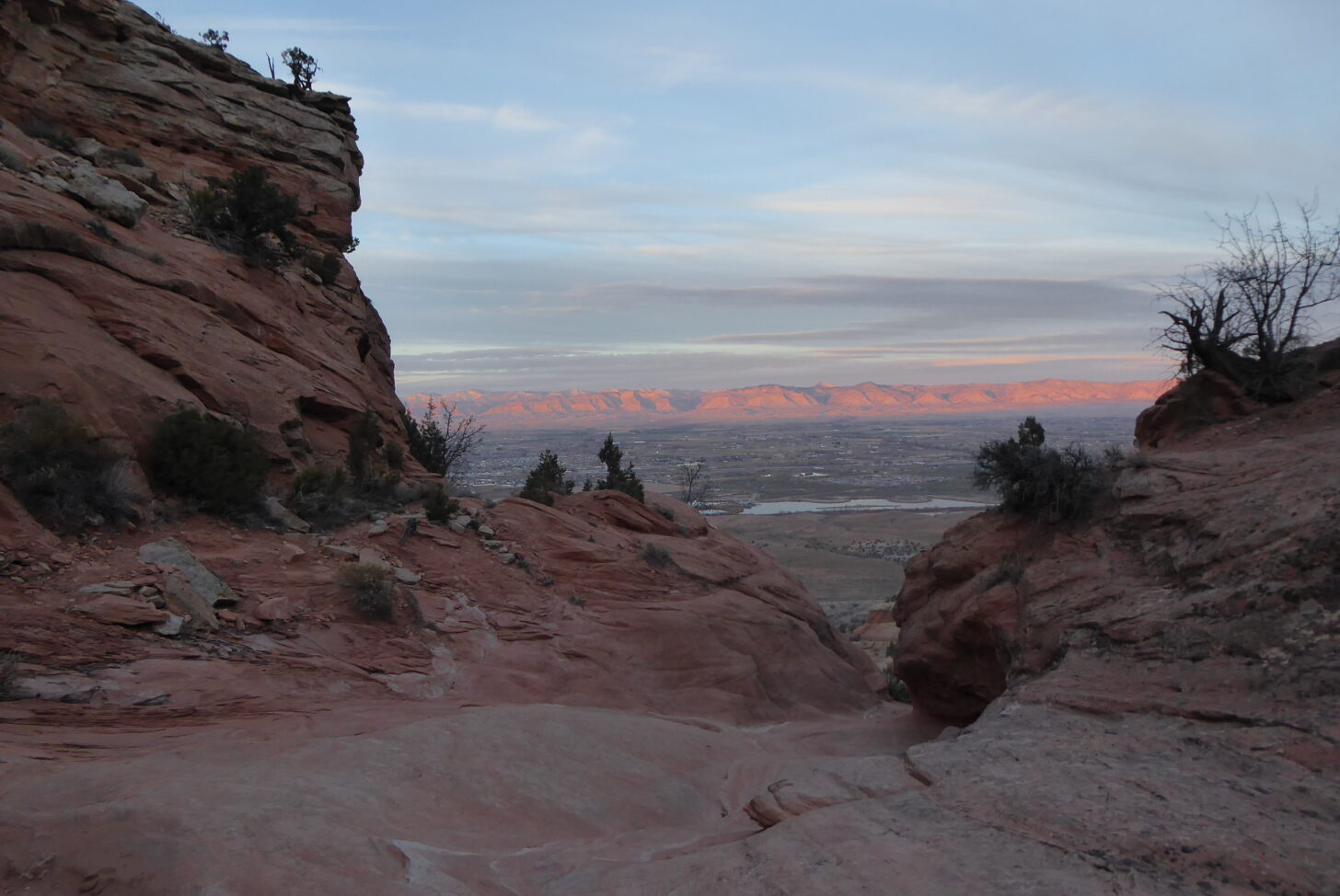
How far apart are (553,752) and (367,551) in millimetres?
5783

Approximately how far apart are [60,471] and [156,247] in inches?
315

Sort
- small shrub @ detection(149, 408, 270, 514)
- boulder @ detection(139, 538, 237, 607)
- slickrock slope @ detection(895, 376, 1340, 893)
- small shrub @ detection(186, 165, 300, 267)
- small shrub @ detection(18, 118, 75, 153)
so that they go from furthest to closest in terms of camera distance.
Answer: small shrub @ detection(186, 165, 300, 267)
small shrub @ detection(18, 118, 75, 153)
small shrub @ detection(149, 408, 270, 514)
boulder @ detection(139, 538, 237, 607)
slickrock slope @ detection(895, 376, 1340, 893)

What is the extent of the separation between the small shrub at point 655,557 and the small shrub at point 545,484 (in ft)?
9.41

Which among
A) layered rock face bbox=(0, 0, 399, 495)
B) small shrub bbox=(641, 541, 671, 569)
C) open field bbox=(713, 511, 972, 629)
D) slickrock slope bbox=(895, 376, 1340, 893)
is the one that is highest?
layered rock face bbox=(0, 0, 399, 495)

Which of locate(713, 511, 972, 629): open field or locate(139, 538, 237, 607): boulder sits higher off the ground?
locate(139, 538, 237, 607): boulder

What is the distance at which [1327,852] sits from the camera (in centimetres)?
459

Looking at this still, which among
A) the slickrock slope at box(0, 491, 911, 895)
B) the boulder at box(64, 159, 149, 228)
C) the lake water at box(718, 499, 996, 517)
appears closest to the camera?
the slickrock slope at box(0, 491, 911, 895)

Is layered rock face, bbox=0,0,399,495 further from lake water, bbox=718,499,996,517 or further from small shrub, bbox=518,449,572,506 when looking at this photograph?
lake water, bbox=718,499,996,517

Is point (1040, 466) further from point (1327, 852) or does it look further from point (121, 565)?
point (121, 565)

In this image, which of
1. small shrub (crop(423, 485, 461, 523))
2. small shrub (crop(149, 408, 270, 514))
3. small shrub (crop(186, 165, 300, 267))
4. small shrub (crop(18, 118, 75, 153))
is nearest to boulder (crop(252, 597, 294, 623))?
small shrub (crop(149, 408, 270, 514))

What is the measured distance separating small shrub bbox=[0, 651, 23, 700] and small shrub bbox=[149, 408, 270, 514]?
4.86 meters

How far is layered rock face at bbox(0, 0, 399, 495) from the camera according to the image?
1177 cm

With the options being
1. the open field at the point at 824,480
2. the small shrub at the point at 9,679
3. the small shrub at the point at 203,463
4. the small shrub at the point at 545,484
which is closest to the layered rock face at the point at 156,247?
the small shrub at the point at 203,463

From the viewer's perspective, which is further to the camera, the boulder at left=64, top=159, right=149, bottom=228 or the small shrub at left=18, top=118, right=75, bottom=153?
the small shrub at left=18, top=118, right=75, bottom=153
